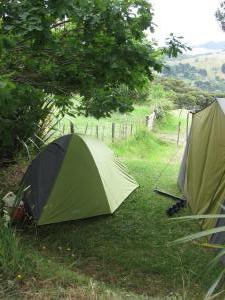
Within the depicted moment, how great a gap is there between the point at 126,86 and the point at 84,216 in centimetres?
214

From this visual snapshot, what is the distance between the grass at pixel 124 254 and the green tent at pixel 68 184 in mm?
199

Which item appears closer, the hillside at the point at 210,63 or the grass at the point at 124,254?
the grass at the point at 124,254

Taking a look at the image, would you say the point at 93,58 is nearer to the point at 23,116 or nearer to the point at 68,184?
the point at 68,184

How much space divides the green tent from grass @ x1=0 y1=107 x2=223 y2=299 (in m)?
0.20

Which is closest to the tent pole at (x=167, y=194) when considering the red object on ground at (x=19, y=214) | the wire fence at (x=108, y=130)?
the red object on ground at (x=19, y=214)

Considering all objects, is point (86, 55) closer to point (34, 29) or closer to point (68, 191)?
point (34, 29)

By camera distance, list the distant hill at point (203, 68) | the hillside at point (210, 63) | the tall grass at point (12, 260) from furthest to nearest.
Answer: the hillside at point (210, 63) < the distant hill at point (203, 68) < the tall grass at point (12, 260)

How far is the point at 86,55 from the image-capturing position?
5855mm

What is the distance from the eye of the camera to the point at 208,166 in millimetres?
6840

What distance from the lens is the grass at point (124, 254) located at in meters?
4.57

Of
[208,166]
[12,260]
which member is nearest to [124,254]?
[208,166]

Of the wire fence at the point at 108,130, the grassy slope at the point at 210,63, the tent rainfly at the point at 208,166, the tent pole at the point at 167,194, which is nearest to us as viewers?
the tent rainfly at the point at 208,166

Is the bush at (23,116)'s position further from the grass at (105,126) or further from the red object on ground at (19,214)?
the grass at (105,126)

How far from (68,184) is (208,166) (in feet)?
7.28
